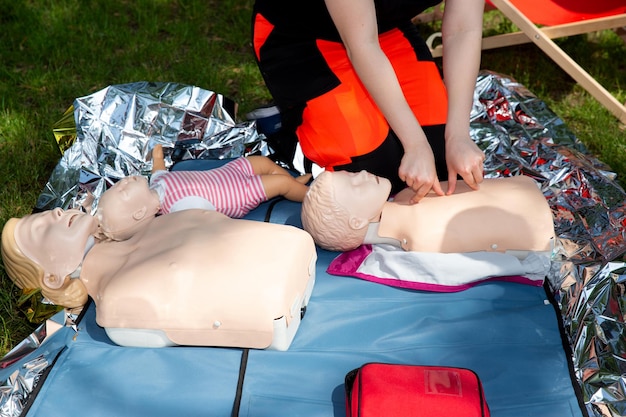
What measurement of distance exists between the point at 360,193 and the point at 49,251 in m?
0.85

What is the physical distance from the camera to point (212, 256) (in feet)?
5.71

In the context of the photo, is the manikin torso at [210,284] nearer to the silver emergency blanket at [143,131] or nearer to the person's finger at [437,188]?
the person's finger at [437,188]

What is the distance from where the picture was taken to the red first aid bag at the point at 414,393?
4.74 feet

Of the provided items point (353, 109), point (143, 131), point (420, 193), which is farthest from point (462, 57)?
point (143, 131)

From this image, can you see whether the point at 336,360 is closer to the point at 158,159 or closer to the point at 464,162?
the point at 464,162

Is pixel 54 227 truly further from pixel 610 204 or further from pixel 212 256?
pixel 610 204

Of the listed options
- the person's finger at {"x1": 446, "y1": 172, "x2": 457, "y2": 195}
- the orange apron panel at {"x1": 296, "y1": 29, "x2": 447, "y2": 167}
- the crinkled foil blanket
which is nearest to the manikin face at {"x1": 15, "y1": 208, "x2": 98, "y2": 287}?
the crinkled foil blanket

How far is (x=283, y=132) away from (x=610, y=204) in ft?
3.78

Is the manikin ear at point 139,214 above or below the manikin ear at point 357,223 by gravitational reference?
above

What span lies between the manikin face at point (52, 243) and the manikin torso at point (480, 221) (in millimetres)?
885

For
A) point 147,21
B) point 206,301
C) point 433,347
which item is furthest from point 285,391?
point 147,21

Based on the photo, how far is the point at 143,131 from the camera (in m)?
2.57

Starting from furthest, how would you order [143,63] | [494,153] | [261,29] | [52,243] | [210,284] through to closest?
[143,63]
[494,153]
[261,29]
[52,243]
[210,284]

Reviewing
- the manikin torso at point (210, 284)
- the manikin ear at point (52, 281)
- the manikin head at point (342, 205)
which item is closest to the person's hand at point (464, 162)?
the manikin head at point (342, 205)
